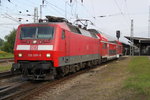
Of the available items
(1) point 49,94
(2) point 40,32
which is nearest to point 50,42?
(2) point 40,32

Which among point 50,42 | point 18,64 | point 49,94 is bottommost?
point 49,94

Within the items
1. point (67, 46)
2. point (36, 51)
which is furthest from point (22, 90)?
point (67, 46)

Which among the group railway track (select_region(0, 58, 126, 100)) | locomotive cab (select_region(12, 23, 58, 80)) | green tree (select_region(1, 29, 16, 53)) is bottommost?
railway track (select_region(0, 58, 126, 100))

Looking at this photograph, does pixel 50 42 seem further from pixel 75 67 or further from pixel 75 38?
pixel 75 67

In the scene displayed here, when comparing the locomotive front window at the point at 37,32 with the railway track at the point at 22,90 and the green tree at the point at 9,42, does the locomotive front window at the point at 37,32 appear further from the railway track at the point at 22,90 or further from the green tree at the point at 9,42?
the green tree at the point at 9,42

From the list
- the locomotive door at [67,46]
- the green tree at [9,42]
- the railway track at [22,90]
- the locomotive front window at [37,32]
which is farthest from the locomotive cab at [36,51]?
the green tree at [9,42]

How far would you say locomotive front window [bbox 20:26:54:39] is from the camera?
12466 millimetres

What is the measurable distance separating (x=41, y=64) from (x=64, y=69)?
7.16 ft

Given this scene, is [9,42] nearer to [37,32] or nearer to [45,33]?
[37,32]

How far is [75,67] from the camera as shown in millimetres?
16203

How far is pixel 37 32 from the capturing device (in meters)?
12.7

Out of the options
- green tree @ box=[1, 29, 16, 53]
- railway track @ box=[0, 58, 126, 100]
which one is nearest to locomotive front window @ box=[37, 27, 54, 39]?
railway track @ box=[0, 58, 126, 100]

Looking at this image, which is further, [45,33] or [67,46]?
[67,46]

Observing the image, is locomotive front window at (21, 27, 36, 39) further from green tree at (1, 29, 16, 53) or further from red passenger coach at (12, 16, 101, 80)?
green tree at (1, 29, 16, 53)
